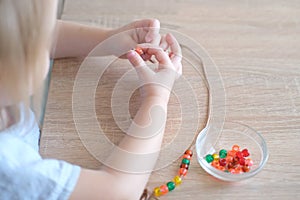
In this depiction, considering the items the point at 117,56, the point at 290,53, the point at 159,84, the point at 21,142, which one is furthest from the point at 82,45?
the point at 290,53

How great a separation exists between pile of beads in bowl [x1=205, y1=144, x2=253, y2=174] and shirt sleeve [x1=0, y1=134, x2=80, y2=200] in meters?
0.23

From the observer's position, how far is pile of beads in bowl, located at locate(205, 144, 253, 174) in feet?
2.50

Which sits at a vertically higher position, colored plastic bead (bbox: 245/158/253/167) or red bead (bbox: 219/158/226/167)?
colored plastic bead (bbox: 245/158/253/167)

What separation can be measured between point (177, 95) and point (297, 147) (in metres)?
0.22

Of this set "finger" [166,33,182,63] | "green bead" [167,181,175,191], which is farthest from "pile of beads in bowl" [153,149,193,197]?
"finger" [166,33,182,63]

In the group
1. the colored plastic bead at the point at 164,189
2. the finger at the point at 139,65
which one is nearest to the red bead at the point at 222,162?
the colored plastic bead at the point at 164,189

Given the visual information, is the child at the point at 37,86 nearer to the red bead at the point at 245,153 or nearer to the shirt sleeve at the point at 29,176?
the shirt sleeve at the point at 29,176

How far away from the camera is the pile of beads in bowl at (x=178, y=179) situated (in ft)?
2.38

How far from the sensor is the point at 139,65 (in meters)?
0.87

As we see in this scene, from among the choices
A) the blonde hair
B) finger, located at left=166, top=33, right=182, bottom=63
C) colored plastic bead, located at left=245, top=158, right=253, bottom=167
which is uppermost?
the blonde hair

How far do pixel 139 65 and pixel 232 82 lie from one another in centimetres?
17

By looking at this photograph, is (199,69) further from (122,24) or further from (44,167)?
(44,167)

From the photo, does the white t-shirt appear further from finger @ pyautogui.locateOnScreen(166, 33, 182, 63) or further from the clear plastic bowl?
finger @ pyautogui.locateOnScreen(166, 33, 182, 63)

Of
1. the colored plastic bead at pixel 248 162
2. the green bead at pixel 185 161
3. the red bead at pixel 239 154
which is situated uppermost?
the red bead at pixel 239 154
